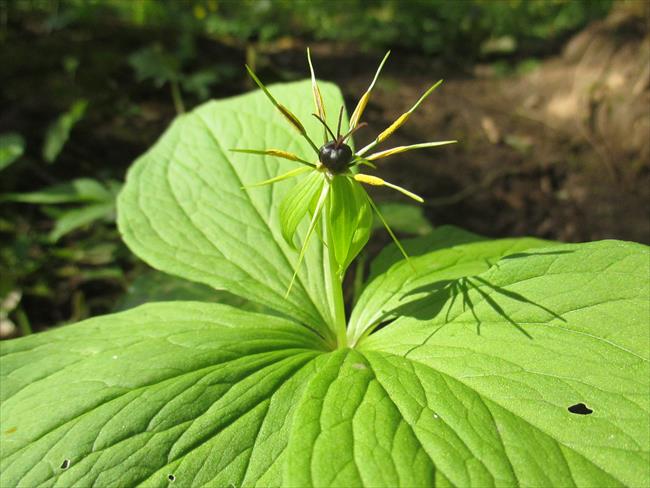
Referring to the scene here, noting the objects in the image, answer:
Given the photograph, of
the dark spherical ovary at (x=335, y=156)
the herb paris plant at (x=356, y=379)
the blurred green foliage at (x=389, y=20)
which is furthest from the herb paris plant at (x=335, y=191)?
the blurred green foliage at (x=389, y=20)

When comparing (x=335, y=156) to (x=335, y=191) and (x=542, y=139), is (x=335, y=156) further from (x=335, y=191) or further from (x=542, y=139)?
(x=542, y=139)

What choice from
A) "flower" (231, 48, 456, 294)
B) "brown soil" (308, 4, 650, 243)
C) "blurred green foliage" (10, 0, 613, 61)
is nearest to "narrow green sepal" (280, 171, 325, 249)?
"flower" (231, 48, 456, 294)

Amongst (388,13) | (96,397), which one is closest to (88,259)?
(96,397)

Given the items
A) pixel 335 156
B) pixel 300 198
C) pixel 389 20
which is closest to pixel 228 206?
pixel 300 198

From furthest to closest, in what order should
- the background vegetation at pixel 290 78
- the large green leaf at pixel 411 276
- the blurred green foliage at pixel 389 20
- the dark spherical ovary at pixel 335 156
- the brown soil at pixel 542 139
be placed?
the blurred green foliage at pixel 389 20, the brown soil at pixel 542 139, the background vegetation at pixel 290 78, the large green leaf at pixel 411 276, the dark spherical ovary at pixel 335 156

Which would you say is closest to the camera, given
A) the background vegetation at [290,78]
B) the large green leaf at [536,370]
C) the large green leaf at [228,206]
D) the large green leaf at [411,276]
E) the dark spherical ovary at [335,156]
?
the large green leaf at [536,370]

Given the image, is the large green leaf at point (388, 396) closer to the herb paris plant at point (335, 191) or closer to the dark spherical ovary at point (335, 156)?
the herb paris plant at point (335, 191)

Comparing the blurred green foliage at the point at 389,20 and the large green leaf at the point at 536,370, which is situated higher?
the blurred green foliage at the point at 389,20
